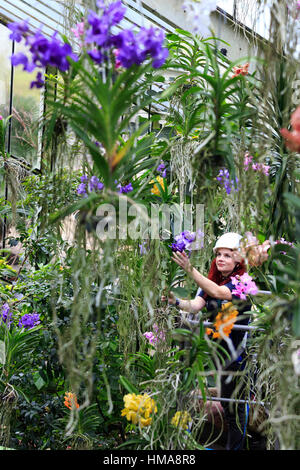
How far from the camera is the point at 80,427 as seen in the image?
213cm

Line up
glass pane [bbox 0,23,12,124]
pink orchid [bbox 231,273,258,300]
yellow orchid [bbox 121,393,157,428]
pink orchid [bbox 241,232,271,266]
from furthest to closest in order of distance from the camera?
glass pane [bbox 0,23,12,124], pink orchid [bbox 231,273,258,300], yellow orchid [bbox 121,393,157,428], pink orchid [bbox 241,232,271,266]

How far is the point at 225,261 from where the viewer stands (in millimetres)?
2342

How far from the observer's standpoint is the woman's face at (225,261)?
2334 mm

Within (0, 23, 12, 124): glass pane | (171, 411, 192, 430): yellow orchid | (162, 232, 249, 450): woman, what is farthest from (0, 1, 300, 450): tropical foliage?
(0, 23, 12, 124): glass pane

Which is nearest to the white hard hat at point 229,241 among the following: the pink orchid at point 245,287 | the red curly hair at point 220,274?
the red curly hair at point 220,274

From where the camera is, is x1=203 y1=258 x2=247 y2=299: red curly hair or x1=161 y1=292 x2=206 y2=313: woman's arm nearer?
x1=161 y1=292 x2=206 y2=313: woman's arm

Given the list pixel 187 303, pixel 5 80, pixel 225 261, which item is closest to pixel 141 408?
pixel 187 303

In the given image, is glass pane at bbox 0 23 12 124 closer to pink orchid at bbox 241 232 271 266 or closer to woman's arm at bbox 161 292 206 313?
woman's arm at bbox 161 292 206 313

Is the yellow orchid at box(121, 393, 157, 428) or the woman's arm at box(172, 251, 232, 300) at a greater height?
the woman's arm at box(172, 251, 232, 300)

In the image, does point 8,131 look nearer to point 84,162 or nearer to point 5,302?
point 5,302

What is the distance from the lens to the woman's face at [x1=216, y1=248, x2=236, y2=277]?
7.66 feet

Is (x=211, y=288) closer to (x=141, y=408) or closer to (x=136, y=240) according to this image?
(x=136, y=240)

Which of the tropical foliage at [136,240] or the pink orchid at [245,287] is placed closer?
the tropical foliage at [136,240]

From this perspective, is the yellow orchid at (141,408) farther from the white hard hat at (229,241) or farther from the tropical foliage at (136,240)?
the white hard hat at (229,241)
